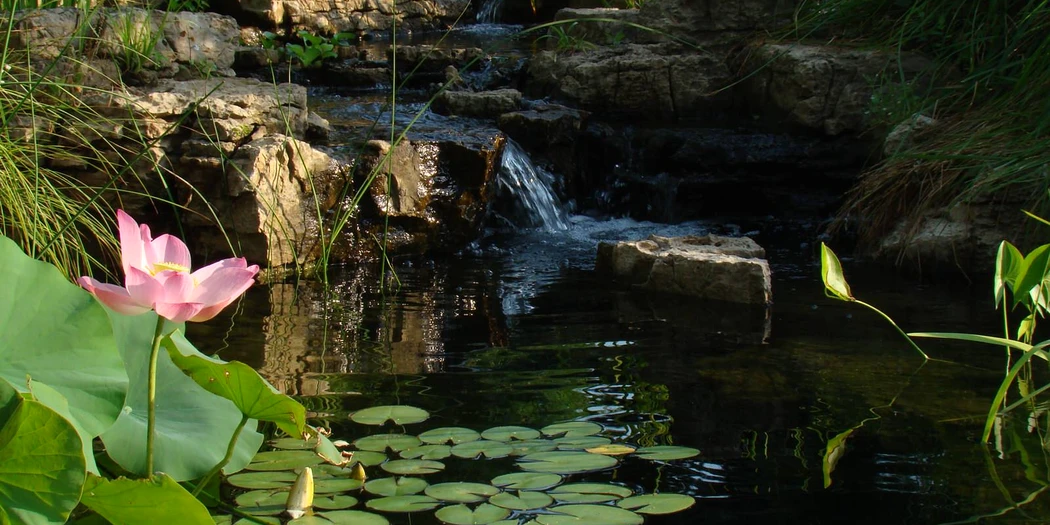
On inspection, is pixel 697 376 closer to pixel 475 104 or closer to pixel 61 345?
pixel 61 345

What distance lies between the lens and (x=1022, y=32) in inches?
187

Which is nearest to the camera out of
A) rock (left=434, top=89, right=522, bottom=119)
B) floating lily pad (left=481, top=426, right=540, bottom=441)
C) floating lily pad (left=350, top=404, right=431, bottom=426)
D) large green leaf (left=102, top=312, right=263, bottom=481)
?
large green leaf (left=102, top=312, right=263, bottom=481)

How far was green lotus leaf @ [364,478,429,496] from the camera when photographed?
1.74 metres

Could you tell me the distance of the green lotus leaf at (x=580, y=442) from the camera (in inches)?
80.4

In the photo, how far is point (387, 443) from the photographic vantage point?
2002 millimetres

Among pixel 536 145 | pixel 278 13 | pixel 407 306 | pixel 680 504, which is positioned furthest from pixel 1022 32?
pixel 278 13

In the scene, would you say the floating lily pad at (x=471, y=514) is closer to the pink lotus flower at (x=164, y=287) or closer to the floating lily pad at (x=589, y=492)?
the floating lily pad at (x=589, y=492)

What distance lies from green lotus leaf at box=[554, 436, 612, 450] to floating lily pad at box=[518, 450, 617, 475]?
4cm

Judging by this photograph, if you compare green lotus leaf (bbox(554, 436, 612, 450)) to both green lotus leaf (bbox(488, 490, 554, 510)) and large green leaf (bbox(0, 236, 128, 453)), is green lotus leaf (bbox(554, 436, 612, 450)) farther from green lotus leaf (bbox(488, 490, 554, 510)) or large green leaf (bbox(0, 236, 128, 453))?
large green leaf (bbox(0, 236, 128, 453))

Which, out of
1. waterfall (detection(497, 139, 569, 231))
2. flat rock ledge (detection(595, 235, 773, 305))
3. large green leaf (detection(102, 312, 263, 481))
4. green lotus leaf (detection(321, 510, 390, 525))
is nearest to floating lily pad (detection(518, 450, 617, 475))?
green lotus leaf (detection(321, 510, 390, 525))

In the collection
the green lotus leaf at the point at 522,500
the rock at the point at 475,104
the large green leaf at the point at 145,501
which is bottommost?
the green lotus leaf at the point at 522,500

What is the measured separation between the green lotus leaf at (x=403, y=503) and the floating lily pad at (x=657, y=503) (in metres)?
0.32

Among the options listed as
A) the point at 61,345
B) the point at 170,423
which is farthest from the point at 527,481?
the point at 61,345

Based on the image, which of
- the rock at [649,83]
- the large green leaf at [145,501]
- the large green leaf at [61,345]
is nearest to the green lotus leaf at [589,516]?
the large green leaf at [145,501]
